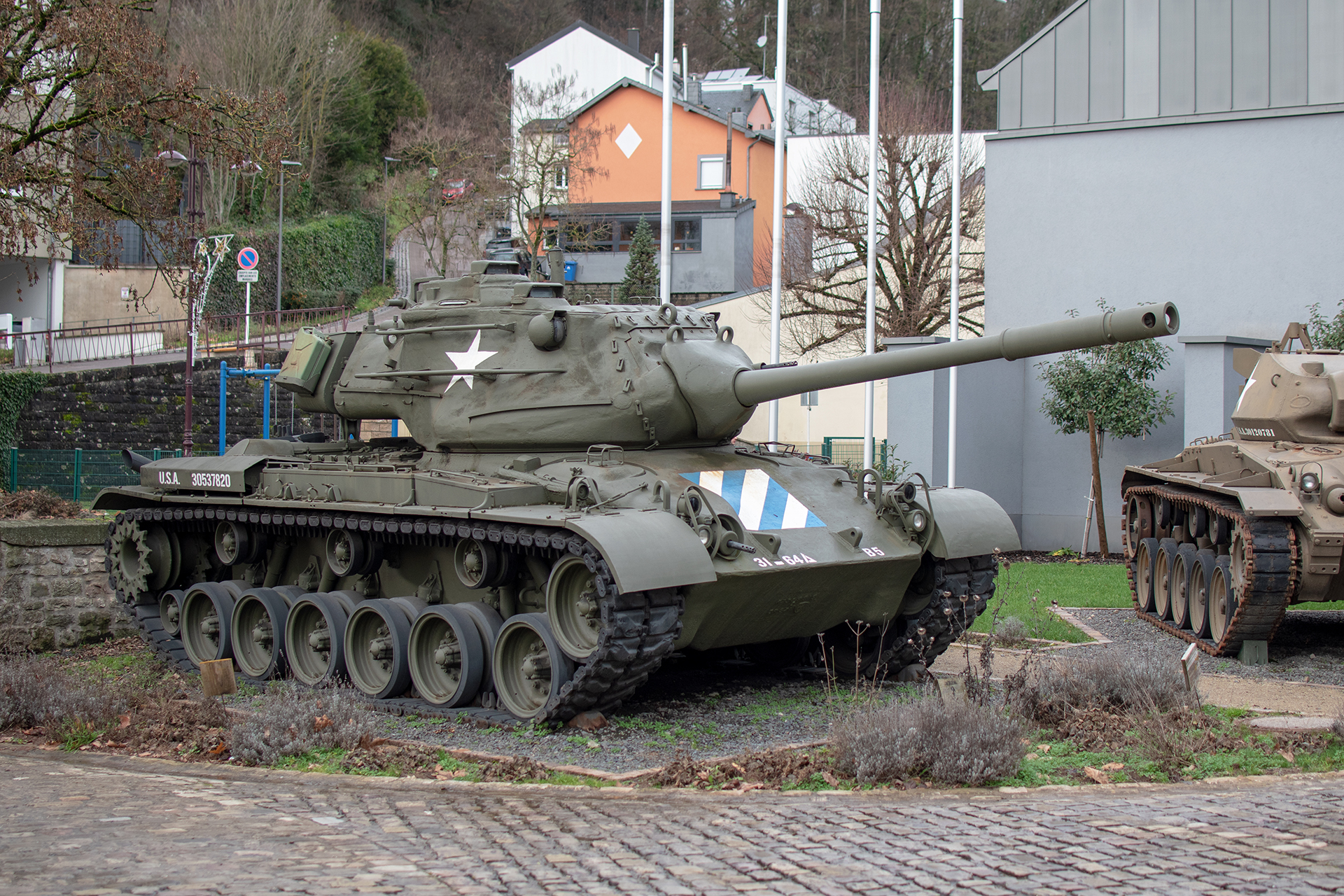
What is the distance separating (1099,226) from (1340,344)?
15.1ft

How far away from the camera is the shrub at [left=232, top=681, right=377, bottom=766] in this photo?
28.9ft

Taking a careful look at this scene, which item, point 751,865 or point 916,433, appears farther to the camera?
point 916,433

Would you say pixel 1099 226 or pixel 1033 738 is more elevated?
pixel 1099 226

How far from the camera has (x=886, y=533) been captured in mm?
10680

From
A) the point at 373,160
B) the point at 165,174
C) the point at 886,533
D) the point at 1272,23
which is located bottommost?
the point at 886,533

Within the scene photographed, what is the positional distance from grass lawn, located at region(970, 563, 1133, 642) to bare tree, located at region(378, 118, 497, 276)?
25769mm

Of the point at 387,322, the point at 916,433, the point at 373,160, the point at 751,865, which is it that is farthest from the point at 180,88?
the point at 373,160

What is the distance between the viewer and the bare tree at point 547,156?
4112cm

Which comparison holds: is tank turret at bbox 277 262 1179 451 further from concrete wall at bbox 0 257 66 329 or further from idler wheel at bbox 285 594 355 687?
concrete wall at bbox 0 257 66 329

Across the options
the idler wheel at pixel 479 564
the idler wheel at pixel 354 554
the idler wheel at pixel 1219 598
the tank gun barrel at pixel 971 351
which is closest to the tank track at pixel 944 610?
the tank gun barrel at pixel 971 351

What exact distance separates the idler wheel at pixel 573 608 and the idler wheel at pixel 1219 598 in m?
6.97

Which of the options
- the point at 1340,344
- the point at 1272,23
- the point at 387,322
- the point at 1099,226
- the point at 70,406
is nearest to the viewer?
the point at 387,322

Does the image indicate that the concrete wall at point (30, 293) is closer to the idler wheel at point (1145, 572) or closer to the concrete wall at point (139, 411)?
the concrete wall at point (139, 411)

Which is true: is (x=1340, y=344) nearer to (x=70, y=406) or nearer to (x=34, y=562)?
(x=34, y=562)
